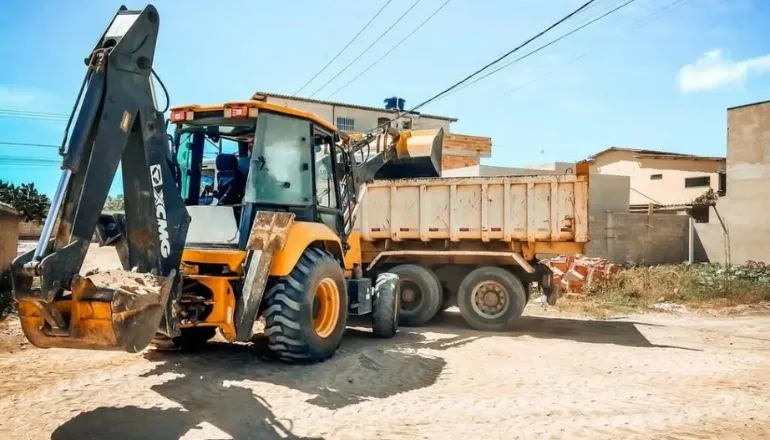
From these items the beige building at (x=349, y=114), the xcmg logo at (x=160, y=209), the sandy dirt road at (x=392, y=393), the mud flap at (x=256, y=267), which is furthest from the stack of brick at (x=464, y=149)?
the xcmg logo at (x=160, y=209)

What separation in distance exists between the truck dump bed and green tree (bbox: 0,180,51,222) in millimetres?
11270

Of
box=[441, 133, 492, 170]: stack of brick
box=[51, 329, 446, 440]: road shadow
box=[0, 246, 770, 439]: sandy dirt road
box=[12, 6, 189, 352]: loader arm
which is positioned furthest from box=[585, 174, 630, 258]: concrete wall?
box=[12, 6, 189, 352]: loader arm

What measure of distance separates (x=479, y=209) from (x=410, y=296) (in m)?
1.89

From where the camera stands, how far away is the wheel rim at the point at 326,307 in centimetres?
614

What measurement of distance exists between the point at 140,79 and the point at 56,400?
253 cm

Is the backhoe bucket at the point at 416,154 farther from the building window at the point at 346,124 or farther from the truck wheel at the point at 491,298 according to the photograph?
the building window at the point at 346,124

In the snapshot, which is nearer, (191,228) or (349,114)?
(191,228)

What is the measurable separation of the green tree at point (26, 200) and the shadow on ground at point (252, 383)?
12464 millimetres

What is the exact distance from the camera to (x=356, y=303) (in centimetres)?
738

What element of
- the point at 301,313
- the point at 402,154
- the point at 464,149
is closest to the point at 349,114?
the point at 464,149

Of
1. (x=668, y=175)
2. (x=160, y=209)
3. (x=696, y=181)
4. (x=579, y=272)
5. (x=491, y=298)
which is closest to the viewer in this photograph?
(x=160, y=209)

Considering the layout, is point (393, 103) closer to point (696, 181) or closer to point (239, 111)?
point (696, 181)

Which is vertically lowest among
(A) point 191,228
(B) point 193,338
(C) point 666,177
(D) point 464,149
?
(B) point 193,338

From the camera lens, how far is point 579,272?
1450 cm
